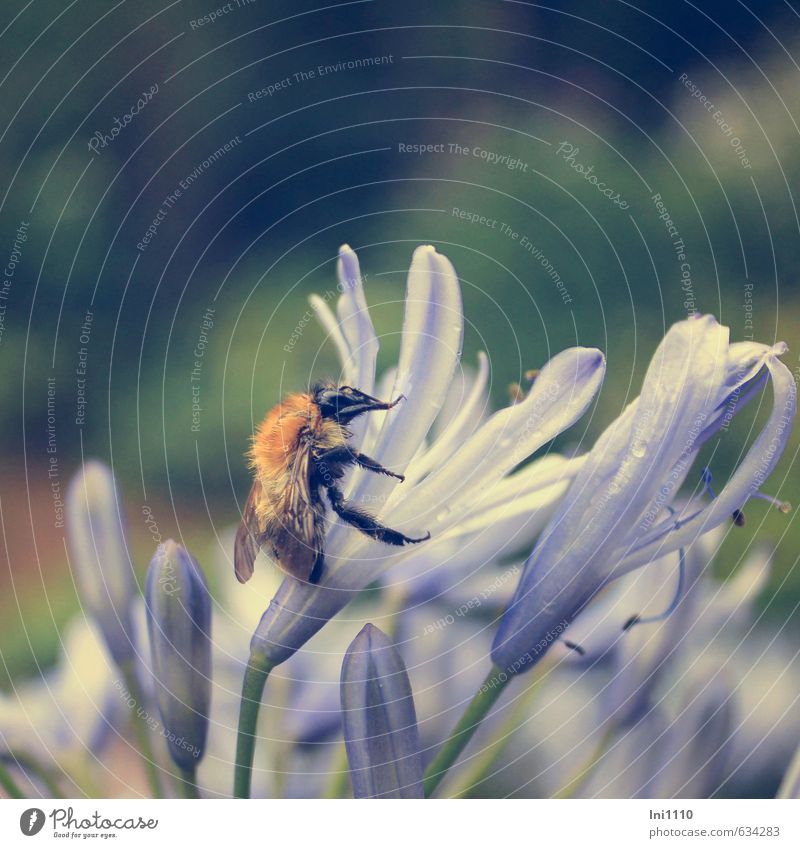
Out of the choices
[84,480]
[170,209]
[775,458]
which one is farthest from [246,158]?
[775,458]

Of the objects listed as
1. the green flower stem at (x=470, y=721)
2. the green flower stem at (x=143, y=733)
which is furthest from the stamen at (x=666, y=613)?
the green flower stem at (x=143, y=733)

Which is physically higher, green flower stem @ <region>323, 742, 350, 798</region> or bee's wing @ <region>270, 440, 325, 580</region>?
bee's wing @ <region>270, 440, 325, 580</region>

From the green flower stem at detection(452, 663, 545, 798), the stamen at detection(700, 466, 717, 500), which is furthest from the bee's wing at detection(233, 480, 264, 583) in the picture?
the stamen at detection(700, 466, 717, 500)

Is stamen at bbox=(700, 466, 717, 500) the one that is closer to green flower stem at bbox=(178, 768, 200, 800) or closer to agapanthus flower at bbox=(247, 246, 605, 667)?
agapanthus flower at bbox=(247, 246, 605, 667)

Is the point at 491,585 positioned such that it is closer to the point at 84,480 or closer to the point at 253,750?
the point at 253,750

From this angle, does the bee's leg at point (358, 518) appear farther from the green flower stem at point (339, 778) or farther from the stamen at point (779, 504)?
the stamen at point (779, 504)

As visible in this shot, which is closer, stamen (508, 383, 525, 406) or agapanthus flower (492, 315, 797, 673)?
agapanthus flower (492, 315, 797, 673)
